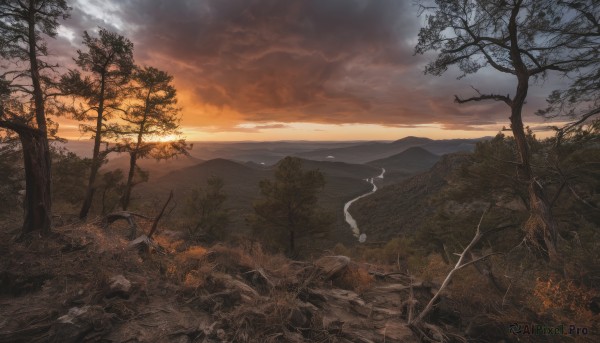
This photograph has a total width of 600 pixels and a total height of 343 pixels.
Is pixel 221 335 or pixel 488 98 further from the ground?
pixel 488 98

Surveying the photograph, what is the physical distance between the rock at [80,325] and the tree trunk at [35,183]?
4.29m

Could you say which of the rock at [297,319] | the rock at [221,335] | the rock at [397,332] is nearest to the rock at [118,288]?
the rock at [221,335]

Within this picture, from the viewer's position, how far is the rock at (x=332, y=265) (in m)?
7.93

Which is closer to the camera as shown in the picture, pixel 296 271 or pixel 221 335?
pixel 221 335

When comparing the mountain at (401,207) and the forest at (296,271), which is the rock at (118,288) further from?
the mountain at (401,207)

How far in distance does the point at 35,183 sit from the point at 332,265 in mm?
8450

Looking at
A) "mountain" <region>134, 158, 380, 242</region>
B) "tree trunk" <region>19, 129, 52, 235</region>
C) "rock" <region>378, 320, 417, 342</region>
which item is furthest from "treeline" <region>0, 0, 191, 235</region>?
"mountain" <region>134, 158, 380, 242</region>

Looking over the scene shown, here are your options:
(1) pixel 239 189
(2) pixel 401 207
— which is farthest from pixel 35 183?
Answer: (1) pixel 239 189

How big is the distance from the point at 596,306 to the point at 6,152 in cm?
2530

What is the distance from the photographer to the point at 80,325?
4098 millimetres

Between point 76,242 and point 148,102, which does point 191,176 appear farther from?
point 76,242

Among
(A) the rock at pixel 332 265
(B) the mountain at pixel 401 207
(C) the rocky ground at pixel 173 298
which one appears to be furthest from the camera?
(B) the mountain at pixel 401 207

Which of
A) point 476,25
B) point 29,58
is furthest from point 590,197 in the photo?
point 29,58

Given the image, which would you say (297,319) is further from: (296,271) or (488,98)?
(488,98)
